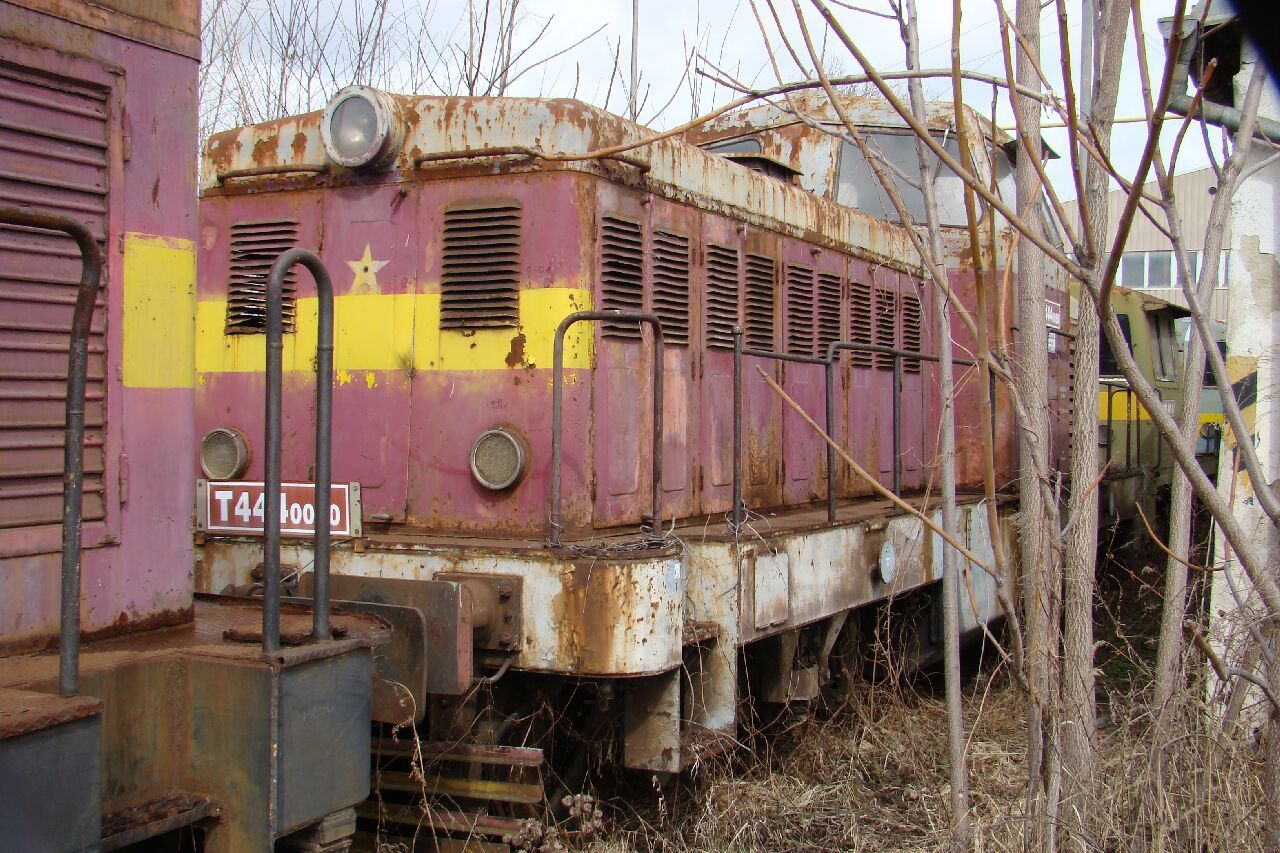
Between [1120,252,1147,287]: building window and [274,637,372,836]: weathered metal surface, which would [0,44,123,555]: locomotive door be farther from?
[1120,252,1147,287]: building window

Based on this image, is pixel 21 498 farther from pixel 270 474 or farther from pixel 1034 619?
pixel 1034 619

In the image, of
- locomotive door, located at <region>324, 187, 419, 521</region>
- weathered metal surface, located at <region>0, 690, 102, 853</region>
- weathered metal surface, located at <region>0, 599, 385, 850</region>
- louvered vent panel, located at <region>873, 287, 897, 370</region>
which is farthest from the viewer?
louvered vent panel, located at <region>873, 287, 897, 370</region>

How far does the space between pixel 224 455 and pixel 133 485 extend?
1.97 m

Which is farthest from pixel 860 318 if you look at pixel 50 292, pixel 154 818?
pixel 154 818

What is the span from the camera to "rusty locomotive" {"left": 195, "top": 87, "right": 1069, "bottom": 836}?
373cm

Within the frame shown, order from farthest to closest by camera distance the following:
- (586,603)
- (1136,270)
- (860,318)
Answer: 1. (1136,270)
2. (860,318)
3. (586,603)

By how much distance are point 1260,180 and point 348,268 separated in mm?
3613

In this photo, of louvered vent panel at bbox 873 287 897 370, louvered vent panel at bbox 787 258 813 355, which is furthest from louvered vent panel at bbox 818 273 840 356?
louvered vent panel at bbox 873 287 897 370

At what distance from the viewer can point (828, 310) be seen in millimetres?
6113

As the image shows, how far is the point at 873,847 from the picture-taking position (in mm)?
4230

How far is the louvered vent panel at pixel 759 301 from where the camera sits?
5.38 metres

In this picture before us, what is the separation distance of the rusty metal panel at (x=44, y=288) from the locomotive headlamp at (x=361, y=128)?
1.66 m

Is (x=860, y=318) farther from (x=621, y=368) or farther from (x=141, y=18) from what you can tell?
(x=141, y=18)

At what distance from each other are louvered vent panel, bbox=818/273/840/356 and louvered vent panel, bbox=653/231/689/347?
1.35 m
